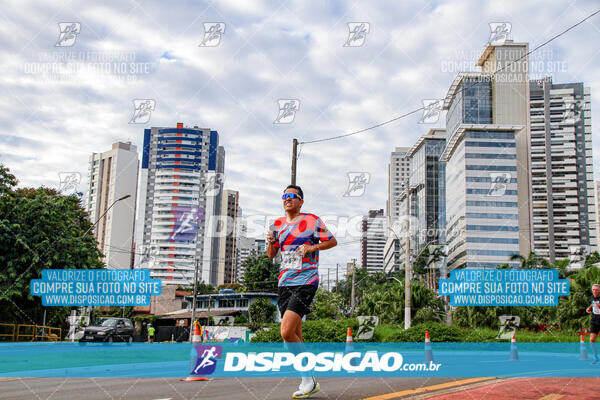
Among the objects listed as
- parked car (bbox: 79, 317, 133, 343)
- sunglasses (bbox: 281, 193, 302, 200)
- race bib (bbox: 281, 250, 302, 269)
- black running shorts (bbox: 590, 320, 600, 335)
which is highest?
sunglasses (bbox: 281, 193, 302, 200)

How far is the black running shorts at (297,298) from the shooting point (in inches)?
180

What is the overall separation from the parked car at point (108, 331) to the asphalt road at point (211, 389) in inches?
690

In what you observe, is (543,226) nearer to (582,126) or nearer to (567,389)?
(582,126)

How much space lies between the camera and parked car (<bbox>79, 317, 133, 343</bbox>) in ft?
76.6

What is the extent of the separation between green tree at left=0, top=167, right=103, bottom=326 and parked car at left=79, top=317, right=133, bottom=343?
9.76ft

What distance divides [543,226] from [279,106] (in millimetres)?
140845

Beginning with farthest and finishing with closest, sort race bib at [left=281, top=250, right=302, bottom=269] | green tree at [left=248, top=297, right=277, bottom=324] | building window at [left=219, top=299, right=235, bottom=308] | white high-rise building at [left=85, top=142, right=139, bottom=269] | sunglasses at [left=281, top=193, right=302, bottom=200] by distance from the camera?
white high-rise building at [left=85, top=142, right=139, bottom=269] < building window at [left=219, top=299, right=235, bottom=308] < green tree at [left=248, top=297, right=277, bottom=324] < sunglasses at [left=281, top=193, right=302, bottom=200] < race bib at [left=281, top=250, right=302, bottom=269]

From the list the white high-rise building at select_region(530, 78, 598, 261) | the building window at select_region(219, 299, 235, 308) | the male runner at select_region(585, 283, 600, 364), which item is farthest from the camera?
the white high-rise building at select_region(530, 78, 598, 261)

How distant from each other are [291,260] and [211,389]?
195cm

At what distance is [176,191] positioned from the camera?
161375 mm

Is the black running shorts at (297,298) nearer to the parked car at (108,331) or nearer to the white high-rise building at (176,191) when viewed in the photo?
the parked car at (108,331)

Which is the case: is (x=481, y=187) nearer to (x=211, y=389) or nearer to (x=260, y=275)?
(x=260, y=275)

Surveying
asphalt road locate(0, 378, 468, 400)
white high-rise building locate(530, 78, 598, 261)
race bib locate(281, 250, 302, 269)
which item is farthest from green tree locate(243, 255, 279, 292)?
white high-rise building locate(530, 78, 598, 261)

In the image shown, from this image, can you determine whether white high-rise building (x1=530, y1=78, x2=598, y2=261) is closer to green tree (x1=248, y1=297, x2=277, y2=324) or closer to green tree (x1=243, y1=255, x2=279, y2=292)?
green tree (x1=243, y1=255, x2=279, y2=292)
